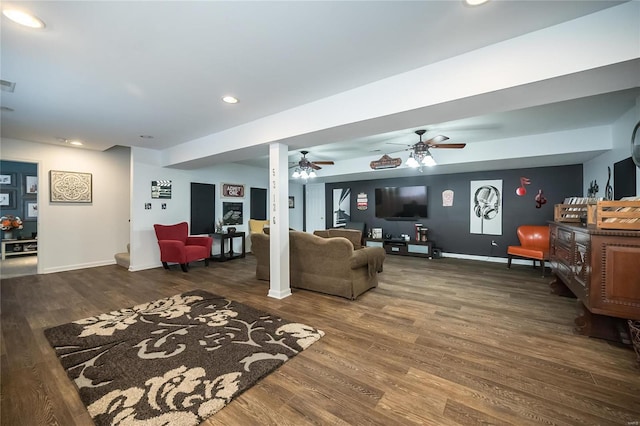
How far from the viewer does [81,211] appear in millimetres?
5340

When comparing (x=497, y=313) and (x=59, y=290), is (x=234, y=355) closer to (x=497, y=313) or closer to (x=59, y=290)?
(x=497, y=313)

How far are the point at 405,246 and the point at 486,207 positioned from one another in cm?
212

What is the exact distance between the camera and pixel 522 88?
1960mm

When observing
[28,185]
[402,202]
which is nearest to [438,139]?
[402,202]

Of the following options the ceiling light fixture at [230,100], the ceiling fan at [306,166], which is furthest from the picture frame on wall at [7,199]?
the ceiling light fixture at [230,100]

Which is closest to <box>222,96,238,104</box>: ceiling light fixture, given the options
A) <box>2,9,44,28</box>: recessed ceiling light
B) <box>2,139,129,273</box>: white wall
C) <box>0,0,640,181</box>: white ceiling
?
<box>0,0,640,181</box>: white ceiling

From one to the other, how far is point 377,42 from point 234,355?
285 centimetres

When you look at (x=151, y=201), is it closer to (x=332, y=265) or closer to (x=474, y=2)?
(x=332, y=265)

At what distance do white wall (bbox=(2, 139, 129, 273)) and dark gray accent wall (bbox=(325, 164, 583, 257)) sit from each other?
21.9ft

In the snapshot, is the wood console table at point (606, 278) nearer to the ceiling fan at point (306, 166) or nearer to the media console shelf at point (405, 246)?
the media console shelf at point (405, 246)


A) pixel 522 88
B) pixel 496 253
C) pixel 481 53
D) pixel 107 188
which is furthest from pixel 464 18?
pixel 107 188

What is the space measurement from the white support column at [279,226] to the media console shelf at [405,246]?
4002 mm

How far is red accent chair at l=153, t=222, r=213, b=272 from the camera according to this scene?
4.93m

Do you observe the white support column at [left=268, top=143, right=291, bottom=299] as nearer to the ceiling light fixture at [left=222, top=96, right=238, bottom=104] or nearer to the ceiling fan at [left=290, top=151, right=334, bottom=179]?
the ceiling light fixture at [left=222, top=96, right=238, bottom=104]
